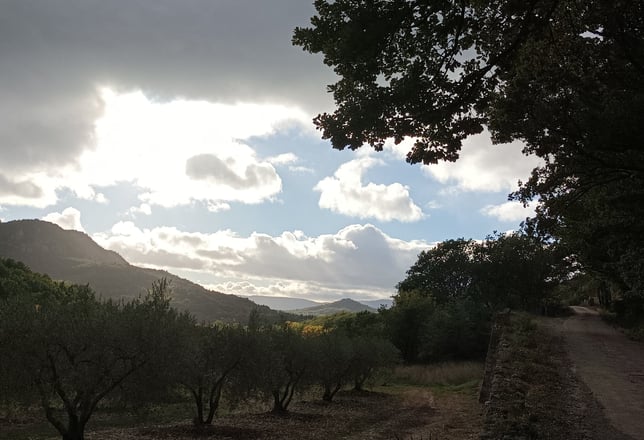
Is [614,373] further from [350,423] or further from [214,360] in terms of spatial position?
[214,360]

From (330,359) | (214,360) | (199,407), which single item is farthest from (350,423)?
(214,360)

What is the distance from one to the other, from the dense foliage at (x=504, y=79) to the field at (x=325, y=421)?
1260 centimetres

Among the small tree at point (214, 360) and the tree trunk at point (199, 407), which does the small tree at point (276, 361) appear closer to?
the small tree at point (214, 360)

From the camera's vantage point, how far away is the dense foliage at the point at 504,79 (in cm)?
1068

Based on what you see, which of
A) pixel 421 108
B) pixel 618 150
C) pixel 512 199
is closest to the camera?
pixel 421 108

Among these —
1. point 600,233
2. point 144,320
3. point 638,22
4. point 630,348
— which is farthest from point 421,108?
point 630,348

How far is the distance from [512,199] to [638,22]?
27.5ft

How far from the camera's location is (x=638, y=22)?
570 inches

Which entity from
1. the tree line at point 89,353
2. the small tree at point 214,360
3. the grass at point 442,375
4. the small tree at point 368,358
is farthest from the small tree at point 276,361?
the grass at point 442,375

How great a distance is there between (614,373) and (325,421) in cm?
1708

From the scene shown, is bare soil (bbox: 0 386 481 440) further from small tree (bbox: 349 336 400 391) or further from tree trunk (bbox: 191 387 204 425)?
small tree (bbox: 349 336 400 391)

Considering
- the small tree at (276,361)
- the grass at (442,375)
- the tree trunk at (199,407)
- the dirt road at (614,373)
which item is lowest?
the grass at (442,375)

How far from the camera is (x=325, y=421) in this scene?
29781mm

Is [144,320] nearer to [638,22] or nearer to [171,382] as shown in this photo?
[171,382]
